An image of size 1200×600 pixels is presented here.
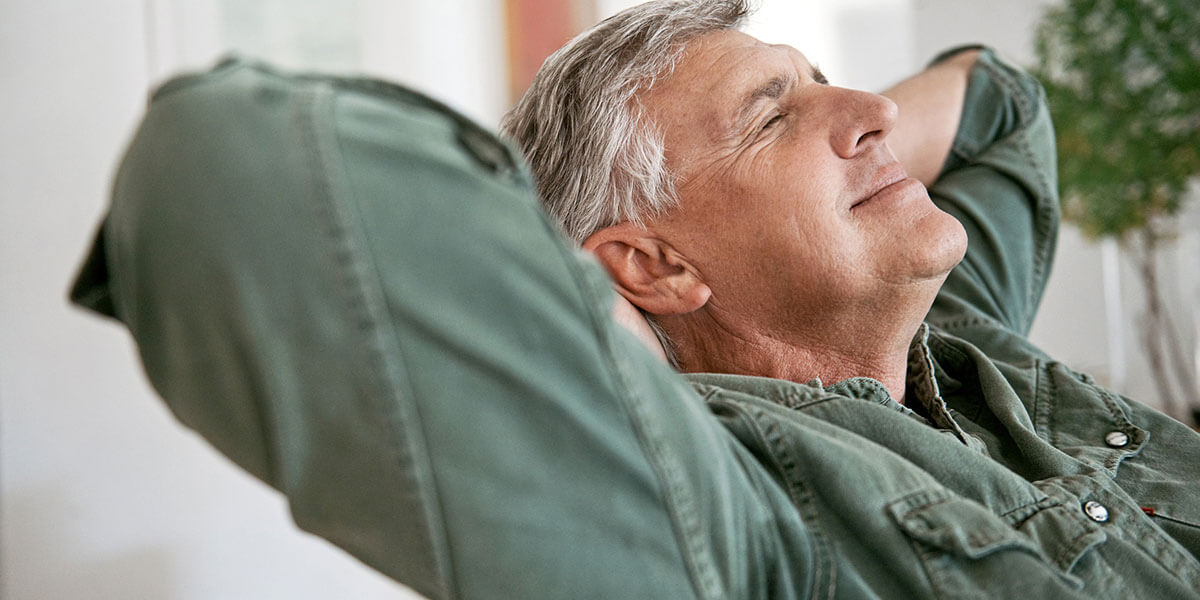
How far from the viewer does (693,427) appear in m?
0.71

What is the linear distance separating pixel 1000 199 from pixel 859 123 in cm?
53

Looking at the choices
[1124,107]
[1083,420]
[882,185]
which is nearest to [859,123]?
[882,185]

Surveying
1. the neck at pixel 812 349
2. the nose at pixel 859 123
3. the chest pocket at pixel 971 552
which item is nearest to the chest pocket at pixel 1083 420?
the neck at pixel 812 349

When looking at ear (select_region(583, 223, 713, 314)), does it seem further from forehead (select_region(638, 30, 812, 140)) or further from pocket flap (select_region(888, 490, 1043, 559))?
pocket flap (select_region(888, 490, 1043, 559))

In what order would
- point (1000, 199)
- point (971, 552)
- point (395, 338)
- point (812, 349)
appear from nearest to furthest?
1. point (395, 338)
2. point (971, 552)
3. point (812, 349)
4. point (1000, 199)

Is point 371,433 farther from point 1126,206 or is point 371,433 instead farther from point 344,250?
point 1126,206

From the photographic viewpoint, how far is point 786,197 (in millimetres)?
1226

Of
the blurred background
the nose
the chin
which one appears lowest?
the blurred background

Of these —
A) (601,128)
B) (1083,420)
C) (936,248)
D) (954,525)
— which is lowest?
(1083,420)

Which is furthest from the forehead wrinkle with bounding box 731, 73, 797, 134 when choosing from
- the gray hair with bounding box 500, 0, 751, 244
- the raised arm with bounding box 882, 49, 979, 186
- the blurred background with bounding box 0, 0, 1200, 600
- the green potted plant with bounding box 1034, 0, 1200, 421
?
the green potted plant with bounding box 1034, 0, 1200, 421

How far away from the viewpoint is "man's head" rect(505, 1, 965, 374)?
3.97 feet

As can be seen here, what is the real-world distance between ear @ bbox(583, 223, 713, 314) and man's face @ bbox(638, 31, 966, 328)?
2 cm

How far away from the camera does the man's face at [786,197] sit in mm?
1202

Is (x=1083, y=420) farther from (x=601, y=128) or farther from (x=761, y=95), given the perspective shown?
(x=601, y=128)
